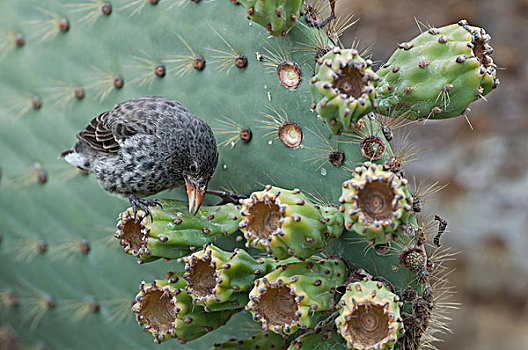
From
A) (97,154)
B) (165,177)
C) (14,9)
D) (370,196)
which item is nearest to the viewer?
(370,196)

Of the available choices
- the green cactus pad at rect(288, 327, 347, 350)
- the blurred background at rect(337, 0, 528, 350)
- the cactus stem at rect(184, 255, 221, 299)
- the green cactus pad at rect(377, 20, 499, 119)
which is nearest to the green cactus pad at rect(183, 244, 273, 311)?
the cactus stem at rect(184, 255, 221, 299)

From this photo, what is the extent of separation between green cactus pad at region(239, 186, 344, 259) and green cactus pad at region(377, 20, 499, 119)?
0.27 metres

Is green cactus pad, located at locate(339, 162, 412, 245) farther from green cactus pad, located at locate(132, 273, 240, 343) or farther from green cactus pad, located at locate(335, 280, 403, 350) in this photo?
green cactus pad, located at locate(132, 273, 240, 343)

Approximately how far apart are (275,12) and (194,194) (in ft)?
1.57

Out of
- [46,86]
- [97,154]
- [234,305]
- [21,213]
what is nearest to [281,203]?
[234,305]

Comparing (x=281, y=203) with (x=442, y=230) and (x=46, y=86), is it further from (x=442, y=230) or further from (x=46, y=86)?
(x=46, y=86)

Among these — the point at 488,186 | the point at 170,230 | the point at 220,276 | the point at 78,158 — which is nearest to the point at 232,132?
the point at 170,230

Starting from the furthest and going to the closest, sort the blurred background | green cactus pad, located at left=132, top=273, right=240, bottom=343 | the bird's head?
the blurred background, the bird's head, green cactus pad, located at left=132, top=273, right=240, bottom=343

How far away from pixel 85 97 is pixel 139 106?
0.35m

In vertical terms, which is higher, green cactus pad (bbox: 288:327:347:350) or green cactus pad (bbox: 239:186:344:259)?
green cactus pad (bbox: 239:186:344:259)

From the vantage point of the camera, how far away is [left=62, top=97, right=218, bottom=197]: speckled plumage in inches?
56.6

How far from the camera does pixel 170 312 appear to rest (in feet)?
4.02

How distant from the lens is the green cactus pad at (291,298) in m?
1.04

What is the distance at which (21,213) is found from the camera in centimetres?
204
